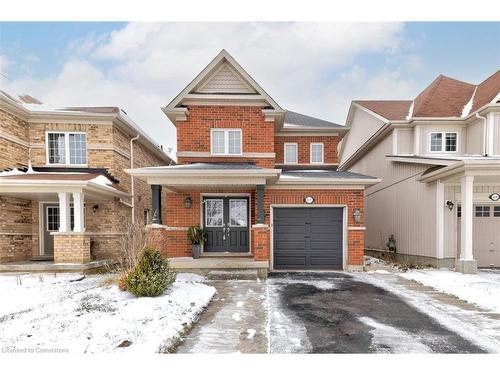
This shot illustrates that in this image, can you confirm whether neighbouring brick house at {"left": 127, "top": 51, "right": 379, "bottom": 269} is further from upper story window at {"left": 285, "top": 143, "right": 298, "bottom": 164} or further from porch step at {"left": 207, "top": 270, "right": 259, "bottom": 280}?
upper story window at {"left": 285, "top": 143, "right": 298, "bottom": 164}

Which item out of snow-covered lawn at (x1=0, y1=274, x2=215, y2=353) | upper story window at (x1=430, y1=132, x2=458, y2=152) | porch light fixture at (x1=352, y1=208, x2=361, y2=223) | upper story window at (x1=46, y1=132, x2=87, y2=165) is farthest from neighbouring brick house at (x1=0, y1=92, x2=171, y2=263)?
upper story window at (x1=430, y1=132, x2=458, y2=152)

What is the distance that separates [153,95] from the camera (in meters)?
18.7

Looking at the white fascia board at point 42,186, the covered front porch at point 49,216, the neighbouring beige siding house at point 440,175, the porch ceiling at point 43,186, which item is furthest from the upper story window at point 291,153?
the white fascia board at point 42,186

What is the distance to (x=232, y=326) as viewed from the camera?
4.73 meters

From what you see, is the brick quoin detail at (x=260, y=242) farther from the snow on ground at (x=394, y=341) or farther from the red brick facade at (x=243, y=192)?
the snow on ground at (x=394, y=341)

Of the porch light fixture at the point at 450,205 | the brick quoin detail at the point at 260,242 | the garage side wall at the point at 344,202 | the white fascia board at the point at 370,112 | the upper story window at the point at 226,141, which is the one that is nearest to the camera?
the brick quoin detail at the point at 260,242

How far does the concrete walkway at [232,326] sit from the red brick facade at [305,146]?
6.85 metres

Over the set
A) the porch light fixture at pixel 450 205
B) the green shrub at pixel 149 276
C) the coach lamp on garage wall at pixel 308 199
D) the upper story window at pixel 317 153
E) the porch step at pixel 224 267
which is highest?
the upper story window at pixel 317 153

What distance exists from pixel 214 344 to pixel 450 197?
968 centimetres

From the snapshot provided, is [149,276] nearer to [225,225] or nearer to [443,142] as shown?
[225,225]

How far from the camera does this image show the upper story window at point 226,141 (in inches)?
410

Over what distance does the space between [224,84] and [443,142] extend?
956cm

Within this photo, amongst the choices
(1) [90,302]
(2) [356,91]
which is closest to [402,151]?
(2) [356,91]

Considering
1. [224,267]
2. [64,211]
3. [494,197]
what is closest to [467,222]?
[494,197]
